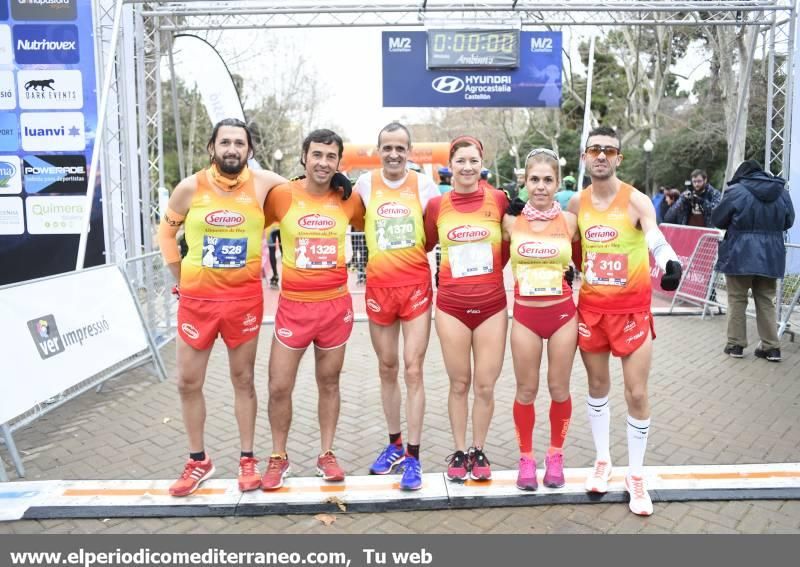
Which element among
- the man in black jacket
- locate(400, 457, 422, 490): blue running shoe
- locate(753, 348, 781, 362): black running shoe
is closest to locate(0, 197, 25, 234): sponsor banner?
locate(400, 457, 422, 490): blue running shoe

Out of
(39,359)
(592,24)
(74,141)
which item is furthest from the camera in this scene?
(592,24)

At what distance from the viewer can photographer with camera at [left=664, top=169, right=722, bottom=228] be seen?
9.65 meters

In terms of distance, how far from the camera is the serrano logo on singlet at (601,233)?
3412 mm

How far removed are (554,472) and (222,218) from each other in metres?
2.46

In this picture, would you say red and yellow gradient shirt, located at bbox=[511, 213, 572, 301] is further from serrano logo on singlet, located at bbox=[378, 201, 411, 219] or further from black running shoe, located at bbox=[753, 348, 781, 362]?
black running shoe, located at bbox=[753, 348, 781, 362]

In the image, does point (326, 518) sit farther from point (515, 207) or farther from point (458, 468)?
point (515, 207)

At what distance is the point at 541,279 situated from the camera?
343 cm

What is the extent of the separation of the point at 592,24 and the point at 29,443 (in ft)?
27.3

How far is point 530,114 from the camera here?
33.0 m

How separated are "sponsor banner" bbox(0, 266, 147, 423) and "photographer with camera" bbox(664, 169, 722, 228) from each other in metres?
8.23

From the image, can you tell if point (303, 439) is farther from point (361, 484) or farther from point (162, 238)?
point (162, 238)

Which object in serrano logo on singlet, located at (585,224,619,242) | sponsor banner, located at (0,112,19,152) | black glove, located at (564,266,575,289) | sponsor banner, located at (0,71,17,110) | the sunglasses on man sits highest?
sponsor banner, located at (0,71,17,110)

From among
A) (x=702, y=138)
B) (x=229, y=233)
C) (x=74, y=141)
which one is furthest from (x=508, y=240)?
(x=702, y=138)

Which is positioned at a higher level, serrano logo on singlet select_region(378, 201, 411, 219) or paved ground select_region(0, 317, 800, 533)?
serrano logo on singlet select_region(378, 201, 411, 219)
